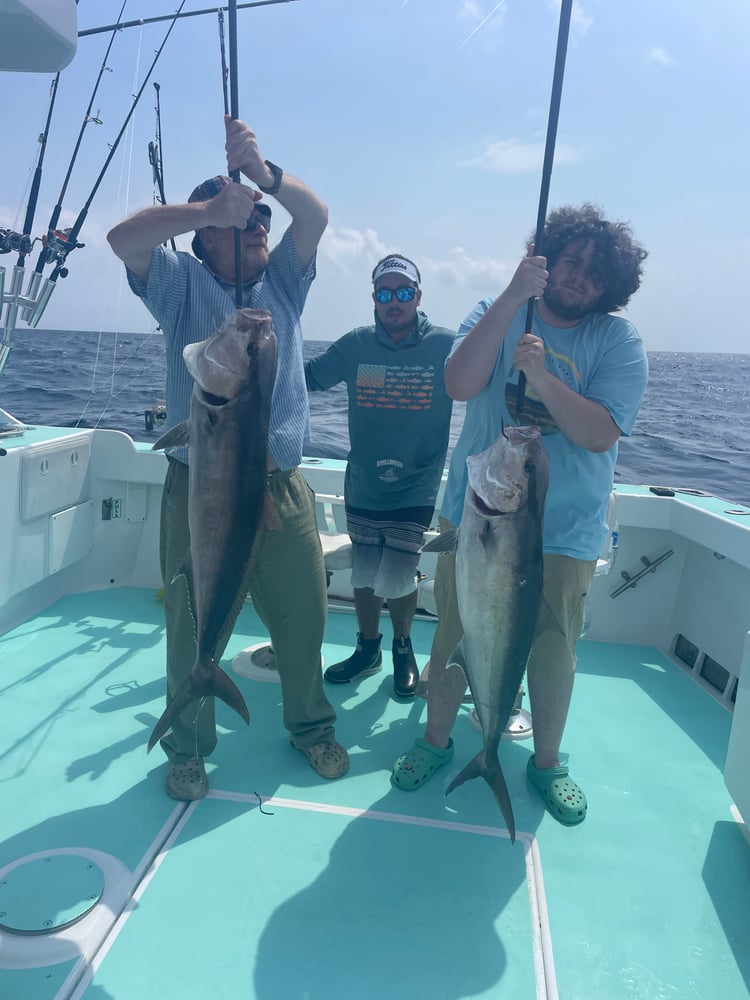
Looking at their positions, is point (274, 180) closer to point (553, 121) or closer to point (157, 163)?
point (553, 121)

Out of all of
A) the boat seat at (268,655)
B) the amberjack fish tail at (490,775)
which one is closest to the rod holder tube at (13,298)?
the boat seat at (268,655)

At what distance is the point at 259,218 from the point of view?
104 inches

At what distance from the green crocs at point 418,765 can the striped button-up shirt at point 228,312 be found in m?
1.44

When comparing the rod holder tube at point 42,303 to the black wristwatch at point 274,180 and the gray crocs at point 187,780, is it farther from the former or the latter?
the gray crocs at point 187,780

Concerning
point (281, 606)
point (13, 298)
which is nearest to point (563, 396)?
point (281, 606)

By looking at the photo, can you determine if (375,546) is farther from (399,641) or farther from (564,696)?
(564,696)

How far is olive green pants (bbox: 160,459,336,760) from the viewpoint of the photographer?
2.71 metres

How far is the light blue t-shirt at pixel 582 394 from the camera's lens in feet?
8.23

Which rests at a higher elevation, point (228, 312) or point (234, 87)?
point (234, 87)

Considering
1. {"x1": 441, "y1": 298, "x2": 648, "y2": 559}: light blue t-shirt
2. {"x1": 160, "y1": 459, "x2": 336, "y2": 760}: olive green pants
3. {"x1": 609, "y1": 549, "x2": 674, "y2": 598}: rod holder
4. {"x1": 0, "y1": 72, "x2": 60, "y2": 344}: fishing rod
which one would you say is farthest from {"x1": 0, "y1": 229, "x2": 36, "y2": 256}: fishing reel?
{"x1": 609, "y1": 549, "x2": 674, "y2": 598}: rod holder

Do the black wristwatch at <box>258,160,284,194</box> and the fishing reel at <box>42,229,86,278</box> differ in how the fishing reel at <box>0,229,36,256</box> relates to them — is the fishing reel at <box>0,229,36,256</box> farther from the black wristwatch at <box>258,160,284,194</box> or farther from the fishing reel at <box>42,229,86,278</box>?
the black wristwatch at <box>258,160,284,194</box>

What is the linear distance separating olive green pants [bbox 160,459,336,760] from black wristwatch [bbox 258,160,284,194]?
1089 mm

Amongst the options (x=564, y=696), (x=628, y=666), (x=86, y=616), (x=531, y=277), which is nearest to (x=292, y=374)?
(x=531, y=277)

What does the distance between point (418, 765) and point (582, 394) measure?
1772 millimetres
